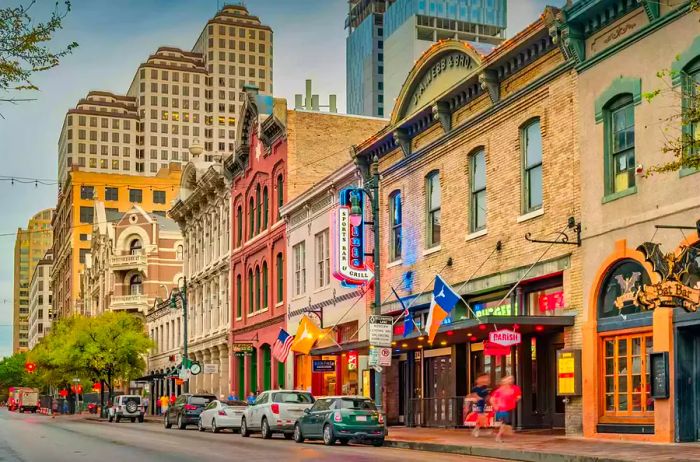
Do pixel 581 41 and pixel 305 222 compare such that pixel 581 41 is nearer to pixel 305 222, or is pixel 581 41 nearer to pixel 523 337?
pixel 523 337

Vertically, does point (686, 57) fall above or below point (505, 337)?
above

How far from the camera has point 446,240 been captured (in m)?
33.0

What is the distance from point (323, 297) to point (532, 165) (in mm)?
17489

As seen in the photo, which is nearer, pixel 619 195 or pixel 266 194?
pixel 619 195

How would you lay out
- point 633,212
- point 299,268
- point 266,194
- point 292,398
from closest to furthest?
point 633,212 → point 292,398 → point 299,268 → point 266,194

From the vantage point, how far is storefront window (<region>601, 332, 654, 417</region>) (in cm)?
2342

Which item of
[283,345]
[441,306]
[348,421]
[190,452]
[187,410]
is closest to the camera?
[190,452]

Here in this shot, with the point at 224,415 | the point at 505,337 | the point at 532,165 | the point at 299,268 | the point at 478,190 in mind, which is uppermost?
the point at 532,165

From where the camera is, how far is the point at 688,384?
871 inches

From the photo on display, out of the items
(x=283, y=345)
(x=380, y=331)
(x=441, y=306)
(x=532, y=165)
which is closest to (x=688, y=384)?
(x=532, y=165)

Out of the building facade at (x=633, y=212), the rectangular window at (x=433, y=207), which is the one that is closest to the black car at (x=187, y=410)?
the rectangular window at (x=433, y=207)

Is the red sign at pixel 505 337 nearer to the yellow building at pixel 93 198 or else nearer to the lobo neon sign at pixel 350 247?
the lobo neon sign at pixel 350 247

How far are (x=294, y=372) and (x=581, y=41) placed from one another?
84.1ft

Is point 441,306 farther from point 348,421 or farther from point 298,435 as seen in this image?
point 298,435
